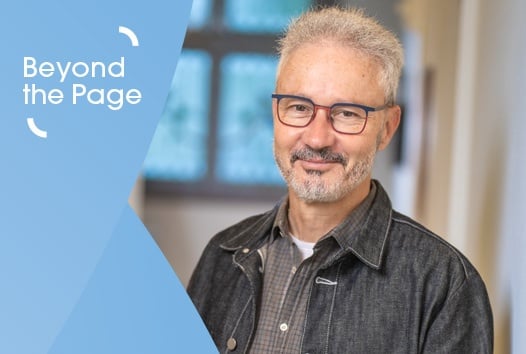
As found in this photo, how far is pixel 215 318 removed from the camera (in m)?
1.67

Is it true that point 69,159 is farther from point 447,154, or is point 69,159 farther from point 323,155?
point 447,154

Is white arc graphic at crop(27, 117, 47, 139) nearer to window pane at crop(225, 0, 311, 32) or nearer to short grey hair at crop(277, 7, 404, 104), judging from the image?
short grey hair at crop(277, 7, 404, 104)

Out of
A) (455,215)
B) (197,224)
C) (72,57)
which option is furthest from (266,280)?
(197,224)

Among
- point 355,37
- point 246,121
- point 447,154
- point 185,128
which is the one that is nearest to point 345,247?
point 355,37

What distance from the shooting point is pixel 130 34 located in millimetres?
1362

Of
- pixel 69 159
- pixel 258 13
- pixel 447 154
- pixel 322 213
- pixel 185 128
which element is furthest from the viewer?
pixel 185 128

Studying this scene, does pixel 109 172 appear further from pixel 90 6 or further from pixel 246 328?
pixel 246 328

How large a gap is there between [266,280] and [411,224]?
0.26m

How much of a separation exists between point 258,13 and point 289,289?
488 cm

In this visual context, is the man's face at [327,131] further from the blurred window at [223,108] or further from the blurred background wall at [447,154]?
the blurred window at [223,108]

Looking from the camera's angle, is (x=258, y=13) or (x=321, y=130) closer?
(x=321, y=130)

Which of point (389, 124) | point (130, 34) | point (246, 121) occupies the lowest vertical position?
point (246, 121)

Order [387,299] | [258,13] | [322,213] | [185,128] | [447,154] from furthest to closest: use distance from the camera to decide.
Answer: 1. [185,128]
2. [258,13]
3. [447,154]
4. [322,213]
5. [387,299]

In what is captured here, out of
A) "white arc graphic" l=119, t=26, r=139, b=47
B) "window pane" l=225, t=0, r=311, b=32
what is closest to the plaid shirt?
"white arc graphic" l=119, t=26, r=139, b=47
